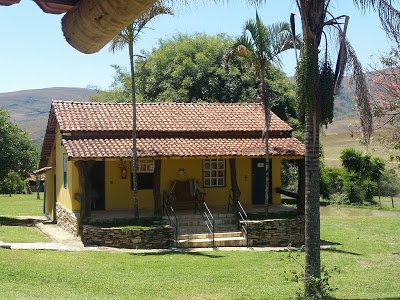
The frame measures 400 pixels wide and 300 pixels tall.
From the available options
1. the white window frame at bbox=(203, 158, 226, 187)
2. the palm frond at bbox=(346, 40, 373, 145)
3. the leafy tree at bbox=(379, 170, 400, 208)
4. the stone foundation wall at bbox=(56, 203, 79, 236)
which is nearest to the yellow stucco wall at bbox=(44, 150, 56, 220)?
the stone foundation wall at bbox=(56, 203, 79, 236)

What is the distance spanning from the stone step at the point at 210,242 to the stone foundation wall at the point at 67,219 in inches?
143

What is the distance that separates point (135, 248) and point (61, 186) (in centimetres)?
668

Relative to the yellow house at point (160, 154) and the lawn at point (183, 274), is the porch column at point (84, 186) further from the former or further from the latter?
the lawn at point (183, 274)

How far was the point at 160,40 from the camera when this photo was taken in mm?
42250

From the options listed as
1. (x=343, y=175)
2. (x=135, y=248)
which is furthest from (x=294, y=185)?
(x=135, y=248)

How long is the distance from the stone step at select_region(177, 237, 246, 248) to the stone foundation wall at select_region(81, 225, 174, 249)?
1.72 feet

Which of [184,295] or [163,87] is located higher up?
[163,87]

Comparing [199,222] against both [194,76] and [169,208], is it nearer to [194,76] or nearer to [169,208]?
[169,208]

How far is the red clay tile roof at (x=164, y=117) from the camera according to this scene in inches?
801

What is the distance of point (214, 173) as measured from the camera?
69.8 ft

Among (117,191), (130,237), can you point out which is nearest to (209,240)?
(130,237)

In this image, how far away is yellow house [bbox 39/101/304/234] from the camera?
18875 mm

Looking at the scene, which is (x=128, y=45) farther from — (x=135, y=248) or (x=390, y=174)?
(x=390, y=174)

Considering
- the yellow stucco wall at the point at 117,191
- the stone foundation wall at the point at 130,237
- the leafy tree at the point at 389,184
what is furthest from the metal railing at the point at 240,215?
the leafy tree at the point at 389,184
